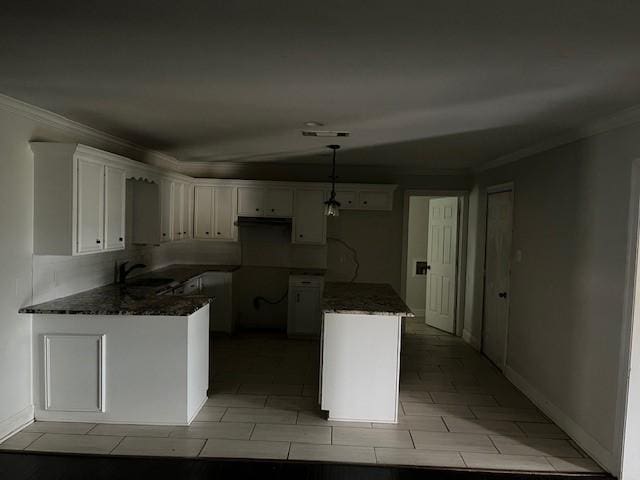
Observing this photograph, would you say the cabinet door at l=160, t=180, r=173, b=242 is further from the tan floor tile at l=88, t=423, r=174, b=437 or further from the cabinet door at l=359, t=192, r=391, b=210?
the cabinet door at l=359, t=192, r=391, b=210

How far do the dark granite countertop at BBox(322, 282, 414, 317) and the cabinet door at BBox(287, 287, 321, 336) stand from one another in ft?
4.06

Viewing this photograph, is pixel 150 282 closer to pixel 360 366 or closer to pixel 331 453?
pixel 360 366

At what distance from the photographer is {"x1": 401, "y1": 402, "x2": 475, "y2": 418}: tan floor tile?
4.11 metres

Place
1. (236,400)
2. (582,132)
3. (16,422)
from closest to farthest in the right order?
(16,422), (582,132), (236,400)

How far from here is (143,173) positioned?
16.0 ft

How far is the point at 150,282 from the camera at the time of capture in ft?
16.7

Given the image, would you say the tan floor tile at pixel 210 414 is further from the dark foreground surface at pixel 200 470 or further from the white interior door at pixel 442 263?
the white interior door at pixel 442 263

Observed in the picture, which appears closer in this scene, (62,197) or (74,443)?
(74,443)

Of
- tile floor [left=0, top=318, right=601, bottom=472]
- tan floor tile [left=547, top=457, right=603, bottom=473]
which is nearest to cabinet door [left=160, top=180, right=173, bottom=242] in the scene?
tile floor [left=0, top=318, right=601, bottom=472]

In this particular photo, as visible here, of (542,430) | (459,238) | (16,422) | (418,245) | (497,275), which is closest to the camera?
(16,422)

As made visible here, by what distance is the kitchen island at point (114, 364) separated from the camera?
365 centimetres

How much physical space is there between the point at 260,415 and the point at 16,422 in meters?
1.80

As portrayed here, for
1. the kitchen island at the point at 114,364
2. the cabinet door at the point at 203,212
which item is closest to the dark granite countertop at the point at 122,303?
the kitchen island at the point at 114,364

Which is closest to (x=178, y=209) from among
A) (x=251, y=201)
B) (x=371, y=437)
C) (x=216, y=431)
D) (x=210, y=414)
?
(x=251, y=201)
